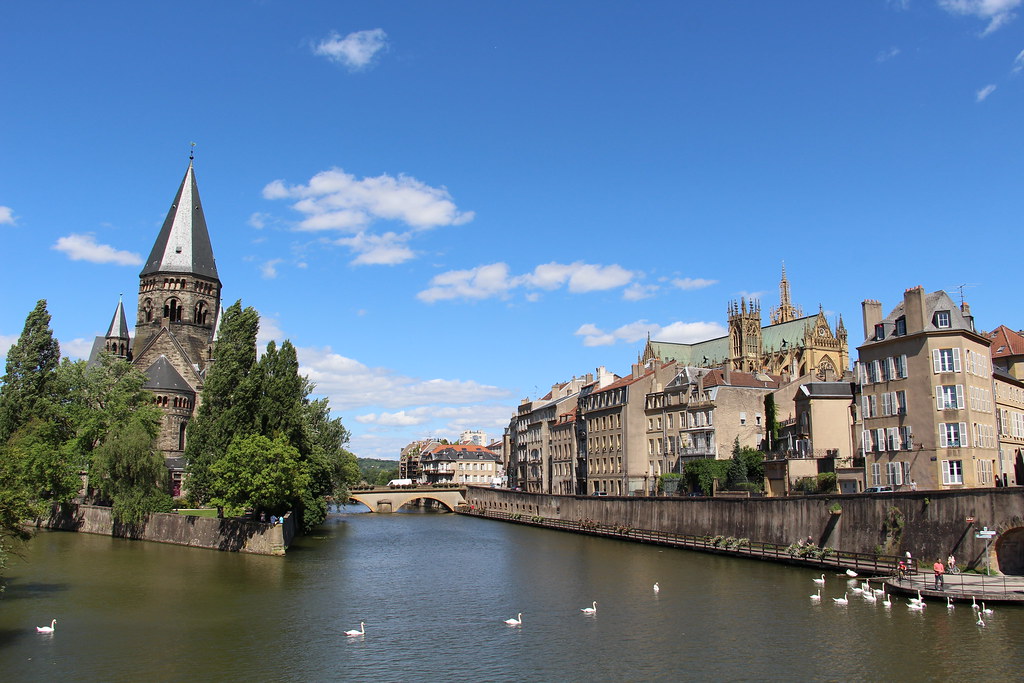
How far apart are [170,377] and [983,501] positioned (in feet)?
294

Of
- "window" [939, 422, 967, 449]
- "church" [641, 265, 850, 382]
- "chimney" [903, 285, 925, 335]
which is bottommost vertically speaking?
"window" [939, 422, 967, 449]

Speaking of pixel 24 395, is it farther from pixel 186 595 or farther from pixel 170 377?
pixel 186 595

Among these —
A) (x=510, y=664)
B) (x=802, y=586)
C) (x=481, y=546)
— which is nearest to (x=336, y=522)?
(x=481, y=546)

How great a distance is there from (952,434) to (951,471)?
2192 millimetres

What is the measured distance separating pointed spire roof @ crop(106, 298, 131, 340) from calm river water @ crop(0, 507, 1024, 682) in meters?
63.8

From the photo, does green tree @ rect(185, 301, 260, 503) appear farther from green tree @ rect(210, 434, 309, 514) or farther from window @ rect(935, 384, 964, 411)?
window @ rect(935, 384, 964, 411)

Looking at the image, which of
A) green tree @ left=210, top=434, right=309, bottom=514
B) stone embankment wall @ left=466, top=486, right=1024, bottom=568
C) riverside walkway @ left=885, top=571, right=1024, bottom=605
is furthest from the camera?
green tree @ left=210, top=434, right=309, bottom=514

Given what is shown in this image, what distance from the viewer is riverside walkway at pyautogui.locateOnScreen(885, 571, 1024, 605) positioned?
34875 millimetres

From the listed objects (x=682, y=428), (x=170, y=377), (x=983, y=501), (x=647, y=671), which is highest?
(x=170, y=377)

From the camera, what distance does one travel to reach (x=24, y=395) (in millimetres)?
73500

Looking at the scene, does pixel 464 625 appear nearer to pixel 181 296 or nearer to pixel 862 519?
pixel 862 519

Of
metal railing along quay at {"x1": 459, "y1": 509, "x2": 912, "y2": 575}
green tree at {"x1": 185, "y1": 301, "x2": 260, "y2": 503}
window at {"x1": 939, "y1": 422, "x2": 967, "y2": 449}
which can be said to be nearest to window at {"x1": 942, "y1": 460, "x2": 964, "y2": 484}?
window at {"x1": 939, "y1": 422, "x2": 967, "y2": 449}

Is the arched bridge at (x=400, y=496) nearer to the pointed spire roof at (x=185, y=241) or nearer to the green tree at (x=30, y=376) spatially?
the pointed spire roof at (x=185, y=241)

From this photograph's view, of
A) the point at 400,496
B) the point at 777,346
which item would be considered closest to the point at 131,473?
the point at 400,496
